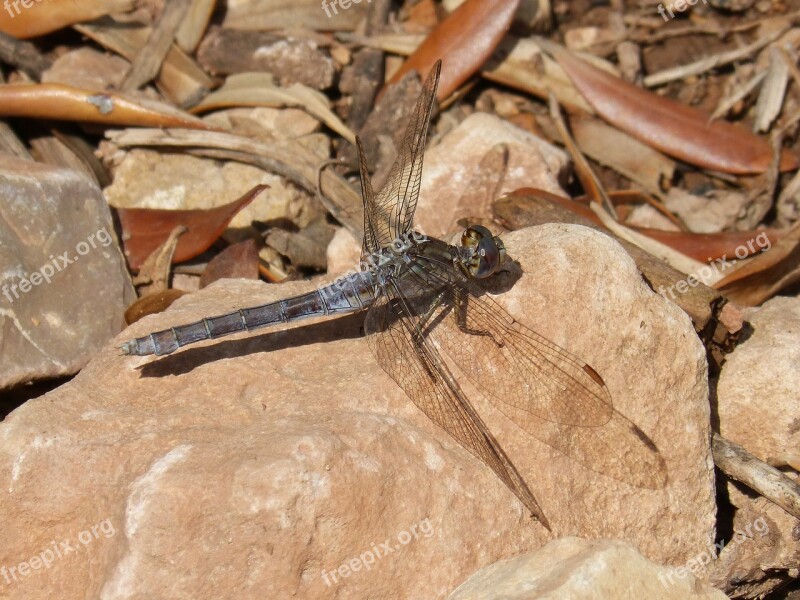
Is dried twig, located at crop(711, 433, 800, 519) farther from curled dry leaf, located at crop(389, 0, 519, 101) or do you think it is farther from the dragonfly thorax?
curled dry leaf, located at crop(389, 0, 519, 101)

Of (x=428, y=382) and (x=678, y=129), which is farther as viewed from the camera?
(x=678, y=129)

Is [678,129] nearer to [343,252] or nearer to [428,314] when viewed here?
[343,252]

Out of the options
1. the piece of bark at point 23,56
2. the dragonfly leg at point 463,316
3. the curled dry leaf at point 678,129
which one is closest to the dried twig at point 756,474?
the dragonfly leg at point 463,316

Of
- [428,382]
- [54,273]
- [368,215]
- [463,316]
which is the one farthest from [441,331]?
[54,273]

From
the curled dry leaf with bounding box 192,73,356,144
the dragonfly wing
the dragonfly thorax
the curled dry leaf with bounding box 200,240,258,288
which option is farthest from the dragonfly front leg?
the curled dry leaf with bounding box 192,73,356,144

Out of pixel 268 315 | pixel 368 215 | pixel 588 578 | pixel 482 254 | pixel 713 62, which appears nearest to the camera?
pixel 588 578

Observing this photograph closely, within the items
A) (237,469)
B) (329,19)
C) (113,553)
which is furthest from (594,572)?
(329,19)
